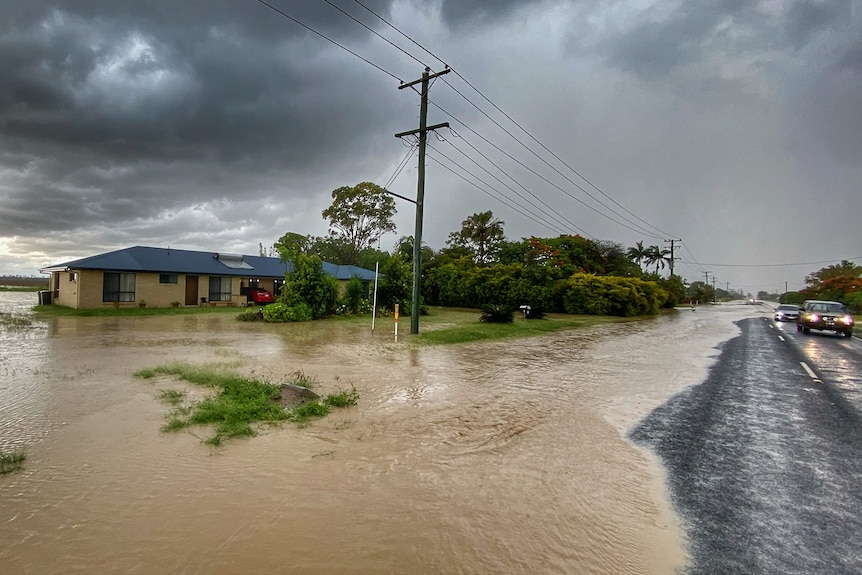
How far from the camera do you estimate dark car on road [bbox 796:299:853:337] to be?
1934cm

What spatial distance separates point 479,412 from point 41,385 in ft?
25.1

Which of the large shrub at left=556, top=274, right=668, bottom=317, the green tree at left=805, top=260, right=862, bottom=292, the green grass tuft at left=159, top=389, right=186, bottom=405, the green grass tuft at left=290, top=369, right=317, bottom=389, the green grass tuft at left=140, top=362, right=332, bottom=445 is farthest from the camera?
the green tree at left=805, top=260, right=862, bottom=292

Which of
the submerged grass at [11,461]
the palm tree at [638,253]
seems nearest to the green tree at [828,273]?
the palm tree at [638,253]

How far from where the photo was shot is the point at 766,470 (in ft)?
15.1

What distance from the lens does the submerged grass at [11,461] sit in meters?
4.27

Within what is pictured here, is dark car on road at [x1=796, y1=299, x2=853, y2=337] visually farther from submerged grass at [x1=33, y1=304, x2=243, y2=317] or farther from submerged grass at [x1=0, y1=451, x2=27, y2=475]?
submerged grass at [x1=33, y1=304, x2=243, y2=317]

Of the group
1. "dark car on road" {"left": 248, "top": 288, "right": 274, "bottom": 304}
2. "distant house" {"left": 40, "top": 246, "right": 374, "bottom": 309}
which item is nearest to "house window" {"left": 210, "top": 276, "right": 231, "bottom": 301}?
"distant house" {"left": 40, "top": 246, "right": 374, "bottom": 309}

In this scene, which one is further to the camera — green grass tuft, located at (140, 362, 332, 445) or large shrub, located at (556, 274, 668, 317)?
large shrub, located at (556, 274, 668, 317)

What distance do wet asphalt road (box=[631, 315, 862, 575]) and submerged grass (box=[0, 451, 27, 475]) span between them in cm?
604

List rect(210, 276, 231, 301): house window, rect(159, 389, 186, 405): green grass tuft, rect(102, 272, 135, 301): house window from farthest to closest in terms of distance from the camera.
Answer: rect(210, 276, 231, 301): house window, rect(102, 272, 135, 301): house window, rect(159, 389, 186, 405): green grass tuft

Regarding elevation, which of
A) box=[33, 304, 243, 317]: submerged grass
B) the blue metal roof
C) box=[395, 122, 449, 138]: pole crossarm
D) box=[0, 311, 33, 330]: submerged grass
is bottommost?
box=[0, 311, 33, 330]: submerged grass

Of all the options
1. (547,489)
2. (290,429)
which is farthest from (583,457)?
(290,429)

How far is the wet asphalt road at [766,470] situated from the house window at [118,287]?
2834 centimetres

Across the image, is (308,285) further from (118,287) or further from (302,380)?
(302,380)
